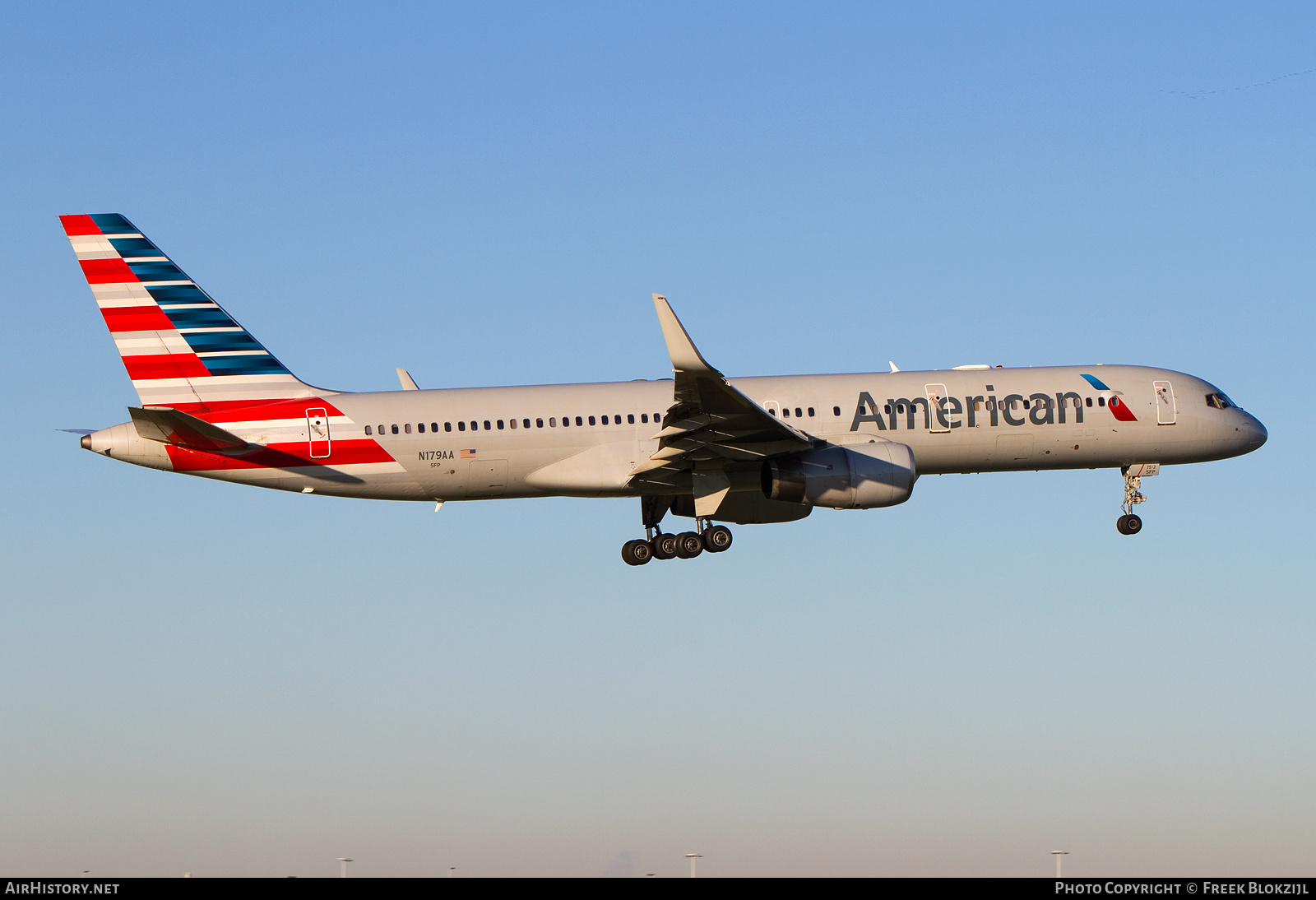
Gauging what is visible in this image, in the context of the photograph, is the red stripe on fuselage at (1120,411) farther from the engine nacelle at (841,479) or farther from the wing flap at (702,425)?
the wing flap at (702,425)

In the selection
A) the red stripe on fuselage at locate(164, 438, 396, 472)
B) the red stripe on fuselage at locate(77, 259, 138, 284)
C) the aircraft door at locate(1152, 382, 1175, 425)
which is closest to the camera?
the red stripe on fuselage at locate(164, 438, 396, 472)

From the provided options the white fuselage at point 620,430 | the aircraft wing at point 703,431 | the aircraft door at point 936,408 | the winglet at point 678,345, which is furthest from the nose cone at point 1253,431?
the winglet at point 678,345

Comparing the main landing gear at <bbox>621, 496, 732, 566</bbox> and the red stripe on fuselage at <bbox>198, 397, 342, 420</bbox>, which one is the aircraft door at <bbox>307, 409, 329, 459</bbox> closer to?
the red stripe on fuselage at <bbox>198, 397, 342, 420</bbox>

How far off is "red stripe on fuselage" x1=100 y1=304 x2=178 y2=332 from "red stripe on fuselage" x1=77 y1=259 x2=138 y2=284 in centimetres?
87

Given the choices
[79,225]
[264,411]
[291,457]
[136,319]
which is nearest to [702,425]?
[291,457]


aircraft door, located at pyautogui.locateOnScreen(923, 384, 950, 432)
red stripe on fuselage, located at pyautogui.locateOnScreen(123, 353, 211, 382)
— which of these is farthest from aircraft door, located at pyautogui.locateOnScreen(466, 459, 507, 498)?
aircraft door, located at pyautogui.locateOnScreen(923, 384, 950, 432)

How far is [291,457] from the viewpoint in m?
44.7

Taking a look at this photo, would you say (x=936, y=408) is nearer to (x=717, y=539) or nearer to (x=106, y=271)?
(x=717, y=539)

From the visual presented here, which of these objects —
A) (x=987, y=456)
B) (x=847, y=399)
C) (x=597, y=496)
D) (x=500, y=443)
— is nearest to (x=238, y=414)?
(x=500, y=443)

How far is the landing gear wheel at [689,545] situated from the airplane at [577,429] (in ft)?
0.17

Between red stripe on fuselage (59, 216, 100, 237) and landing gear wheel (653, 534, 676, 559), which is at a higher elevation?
red stripe on fuselage (59, 216, 100, 237)

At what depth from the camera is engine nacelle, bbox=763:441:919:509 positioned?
44.2m
